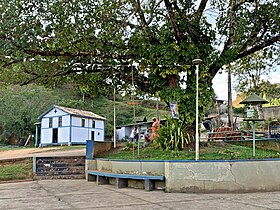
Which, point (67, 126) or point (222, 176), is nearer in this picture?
point (222, 176)

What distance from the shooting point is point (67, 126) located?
2844 centimetres

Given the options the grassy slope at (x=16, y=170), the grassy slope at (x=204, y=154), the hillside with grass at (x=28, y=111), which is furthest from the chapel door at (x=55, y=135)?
the grassy slope at (x=204, y=154)

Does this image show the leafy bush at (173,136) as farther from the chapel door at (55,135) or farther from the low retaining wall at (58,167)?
the chapel door at (55,135)

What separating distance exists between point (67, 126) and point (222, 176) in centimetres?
2330

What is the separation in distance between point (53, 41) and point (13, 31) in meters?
1.10

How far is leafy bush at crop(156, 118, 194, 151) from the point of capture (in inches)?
373

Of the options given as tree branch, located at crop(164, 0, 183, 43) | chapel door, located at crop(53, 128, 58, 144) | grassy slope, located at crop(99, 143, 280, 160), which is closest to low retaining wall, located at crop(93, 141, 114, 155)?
grassy slope, located at crop(99, 143, 280, 160)

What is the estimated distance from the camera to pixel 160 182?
23.9ft

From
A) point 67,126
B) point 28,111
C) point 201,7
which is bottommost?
point 67,126

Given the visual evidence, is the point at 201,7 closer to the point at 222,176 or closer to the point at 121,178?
the point at 222,176

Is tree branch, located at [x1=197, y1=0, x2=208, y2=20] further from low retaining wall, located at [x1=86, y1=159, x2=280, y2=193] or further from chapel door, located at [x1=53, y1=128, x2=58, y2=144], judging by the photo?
chapel door, located at [x1=53, y1=128, x2=58, y2=144]

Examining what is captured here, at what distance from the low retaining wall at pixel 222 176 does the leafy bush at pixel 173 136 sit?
8.42 ft

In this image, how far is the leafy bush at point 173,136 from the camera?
9.47 m

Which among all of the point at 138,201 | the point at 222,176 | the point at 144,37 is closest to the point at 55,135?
the point at 144,37
